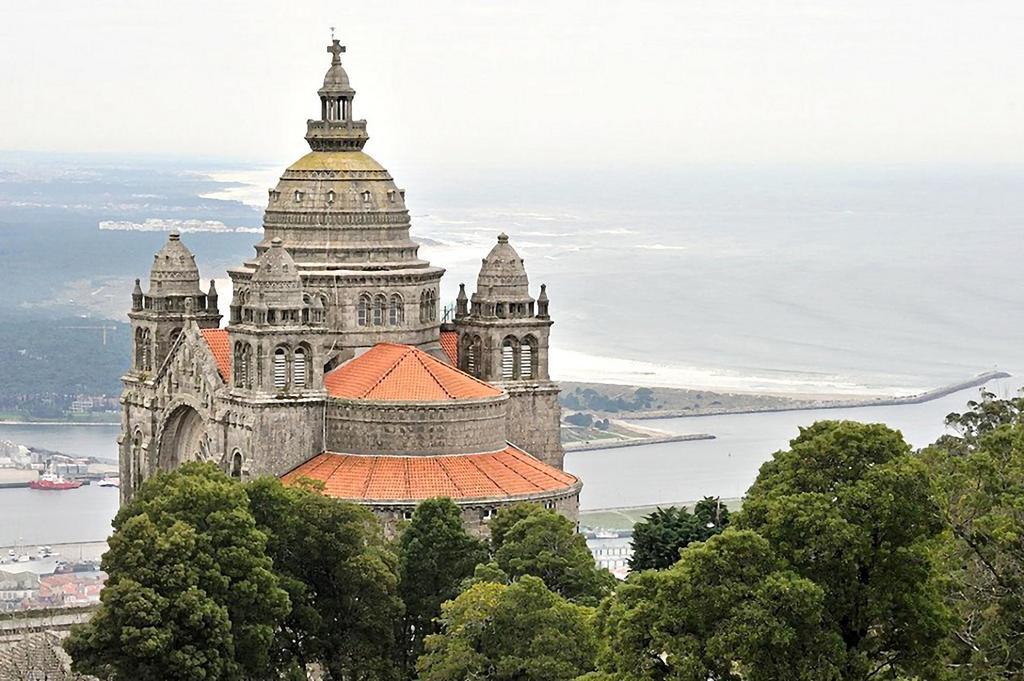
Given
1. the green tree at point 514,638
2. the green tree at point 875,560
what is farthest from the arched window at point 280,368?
the green tree at point 875,560

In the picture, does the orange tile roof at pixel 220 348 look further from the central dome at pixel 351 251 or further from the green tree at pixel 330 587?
the green tree at pixel 330 587

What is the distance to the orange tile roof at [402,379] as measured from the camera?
275 ft

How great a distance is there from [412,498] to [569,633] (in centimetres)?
1863

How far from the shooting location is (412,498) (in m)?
80.4

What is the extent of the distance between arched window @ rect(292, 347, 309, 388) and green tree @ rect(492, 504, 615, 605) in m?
13.9

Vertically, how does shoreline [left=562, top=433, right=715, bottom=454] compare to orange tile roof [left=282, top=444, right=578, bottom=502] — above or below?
below

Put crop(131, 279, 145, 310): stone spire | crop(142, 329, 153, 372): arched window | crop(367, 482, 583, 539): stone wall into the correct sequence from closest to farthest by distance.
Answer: crop(367, 482, 583, 539): stone wall
crop(142, 329, 153, 372): arched window
crop(131, 279, 145, 310): stone spire

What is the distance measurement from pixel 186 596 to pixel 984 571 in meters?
20.5

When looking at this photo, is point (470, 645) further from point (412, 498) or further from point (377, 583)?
point (412, 498)

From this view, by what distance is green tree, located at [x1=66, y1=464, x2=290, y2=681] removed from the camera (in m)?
63.2

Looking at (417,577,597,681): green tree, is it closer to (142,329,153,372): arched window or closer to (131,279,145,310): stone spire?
(142,329,153,372): arched window

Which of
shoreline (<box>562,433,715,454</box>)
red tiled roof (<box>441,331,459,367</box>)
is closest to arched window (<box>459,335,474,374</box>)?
red tiled roof (<box>441,331,459,367</box>)

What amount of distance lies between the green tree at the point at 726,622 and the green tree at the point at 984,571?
8.86ft

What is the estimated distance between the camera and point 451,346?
91.5m
